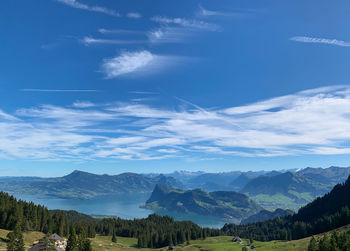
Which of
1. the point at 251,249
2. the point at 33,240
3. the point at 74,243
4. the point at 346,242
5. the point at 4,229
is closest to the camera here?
the point at 346,242

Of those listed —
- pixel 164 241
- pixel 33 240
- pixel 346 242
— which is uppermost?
pixel 346 242

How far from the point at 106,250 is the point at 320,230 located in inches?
6204

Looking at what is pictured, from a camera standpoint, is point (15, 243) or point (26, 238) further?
point (26, 238)

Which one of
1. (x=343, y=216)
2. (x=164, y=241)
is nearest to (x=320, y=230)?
(x=343, y=216)

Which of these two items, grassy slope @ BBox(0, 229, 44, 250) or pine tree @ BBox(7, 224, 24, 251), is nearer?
pine tree @ BBox(7, 224, 24, 251)

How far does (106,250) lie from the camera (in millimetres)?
127250

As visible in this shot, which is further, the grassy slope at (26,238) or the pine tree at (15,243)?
the grassy slope at (26,238)

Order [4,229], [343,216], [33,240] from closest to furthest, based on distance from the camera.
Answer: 1. [33,240]
2. [4,229]
3. [343,216]

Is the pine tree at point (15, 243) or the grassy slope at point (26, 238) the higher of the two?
the pine tree at point (15, 243)

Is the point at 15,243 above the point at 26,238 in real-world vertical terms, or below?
above

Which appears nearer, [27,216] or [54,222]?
[27,216]

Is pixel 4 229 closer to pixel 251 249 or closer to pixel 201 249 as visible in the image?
pixel 201 249

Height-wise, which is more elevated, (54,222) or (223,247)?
(54,222)

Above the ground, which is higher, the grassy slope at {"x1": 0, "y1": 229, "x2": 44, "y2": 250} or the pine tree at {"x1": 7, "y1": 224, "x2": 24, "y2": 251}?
the pine tree at {"x1": 7, "y1": 224, "x2": 24, "y2": 251}
